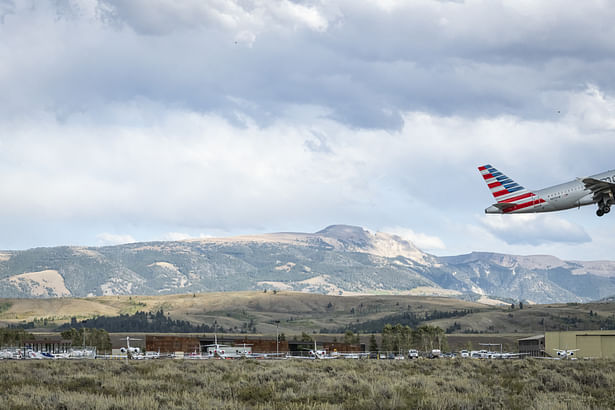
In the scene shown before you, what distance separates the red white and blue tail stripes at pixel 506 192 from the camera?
55.6 meters

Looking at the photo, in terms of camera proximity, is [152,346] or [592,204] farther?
[152,346]

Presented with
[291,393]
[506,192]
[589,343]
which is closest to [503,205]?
[506,192]

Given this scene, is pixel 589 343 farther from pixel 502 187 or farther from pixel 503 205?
pixel 503 205

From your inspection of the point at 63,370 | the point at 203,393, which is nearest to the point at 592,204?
the point at 203,393

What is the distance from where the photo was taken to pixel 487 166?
2422 inches

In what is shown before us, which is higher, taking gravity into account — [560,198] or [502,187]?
[502,187]

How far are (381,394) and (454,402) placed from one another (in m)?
4.12

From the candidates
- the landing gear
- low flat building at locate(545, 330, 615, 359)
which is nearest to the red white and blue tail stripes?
the landing gear

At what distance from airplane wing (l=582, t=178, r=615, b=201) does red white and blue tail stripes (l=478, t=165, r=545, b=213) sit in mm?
4376

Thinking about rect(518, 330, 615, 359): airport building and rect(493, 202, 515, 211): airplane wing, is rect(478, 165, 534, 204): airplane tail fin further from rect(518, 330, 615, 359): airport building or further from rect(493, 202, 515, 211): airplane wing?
rect(518, 330, 615, 359): airport building

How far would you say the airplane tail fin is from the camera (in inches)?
2241

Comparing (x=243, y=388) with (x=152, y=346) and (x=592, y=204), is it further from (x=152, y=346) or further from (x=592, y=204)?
(x=152, y=346)

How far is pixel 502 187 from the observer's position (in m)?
59.2

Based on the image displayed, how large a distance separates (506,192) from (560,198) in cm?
514
